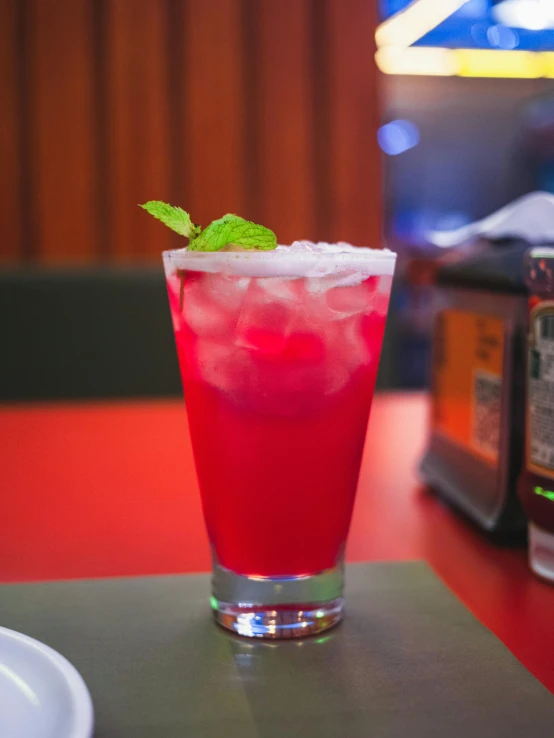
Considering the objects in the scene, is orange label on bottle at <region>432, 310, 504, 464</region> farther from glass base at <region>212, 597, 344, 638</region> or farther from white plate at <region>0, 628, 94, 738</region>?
white plate at <region>0, 628, 94, 738</region>

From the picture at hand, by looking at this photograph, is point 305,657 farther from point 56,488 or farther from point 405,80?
point 405,80

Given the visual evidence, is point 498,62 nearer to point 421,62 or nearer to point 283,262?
point 421,62

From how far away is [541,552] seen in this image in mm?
726

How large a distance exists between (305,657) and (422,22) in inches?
202

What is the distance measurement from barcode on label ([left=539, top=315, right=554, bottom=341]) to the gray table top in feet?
0.75

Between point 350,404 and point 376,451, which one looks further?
point 376,451

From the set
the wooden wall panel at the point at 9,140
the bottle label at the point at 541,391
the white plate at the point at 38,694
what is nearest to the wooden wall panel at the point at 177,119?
the wooden wall panel at the point at 9,140

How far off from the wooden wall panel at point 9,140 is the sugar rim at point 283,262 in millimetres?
2444

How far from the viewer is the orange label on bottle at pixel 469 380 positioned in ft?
2.70

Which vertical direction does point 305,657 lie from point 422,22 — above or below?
below

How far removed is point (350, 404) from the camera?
63 cm

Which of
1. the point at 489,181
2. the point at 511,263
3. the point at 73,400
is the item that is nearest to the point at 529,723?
the point at 511,263

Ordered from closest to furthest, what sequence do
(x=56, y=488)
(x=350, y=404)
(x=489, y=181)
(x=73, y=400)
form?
(x=350, y=404), (x=56, y=488), (x=73, y=400), (x=489, y=181)

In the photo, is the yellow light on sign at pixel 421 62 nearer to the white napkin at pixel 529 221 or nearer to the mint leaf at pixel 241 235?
the white napkin at pixel 529 221
